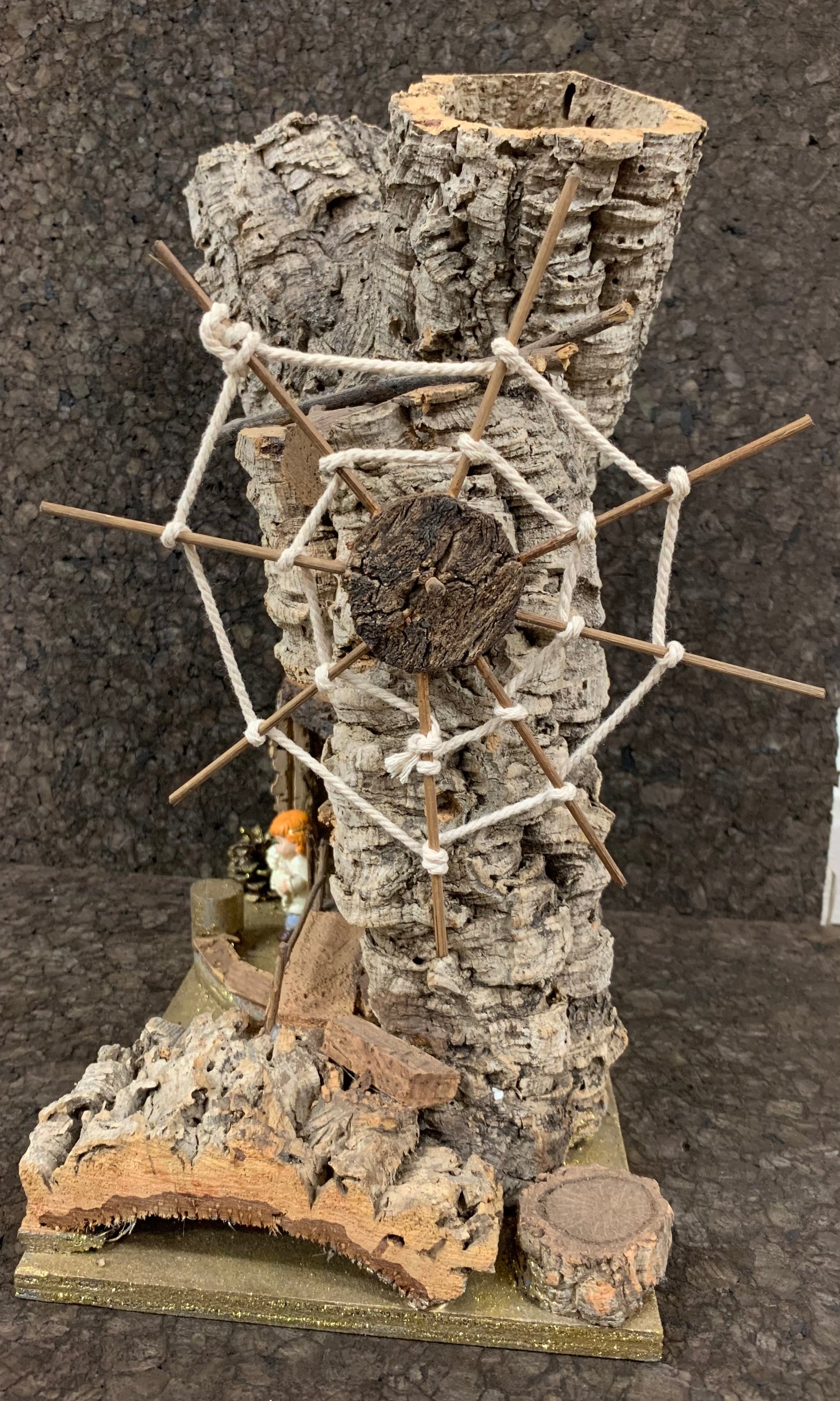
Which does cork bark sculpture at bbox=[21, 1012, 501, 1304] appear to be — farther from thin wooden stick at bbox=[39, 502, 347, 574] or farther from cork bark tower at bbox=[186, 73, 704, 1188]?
thin wooden stick at bbox=[39, 502, 347, 574]

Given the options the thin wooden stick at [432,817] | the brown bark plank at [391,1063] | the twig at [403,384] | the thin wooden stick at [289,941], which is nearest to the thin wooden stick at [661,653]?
the thin wooden stick at [432,817]

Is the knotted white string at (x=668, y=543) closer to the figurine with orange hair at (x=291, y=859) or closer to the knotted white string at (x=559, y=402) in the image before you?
the knotted white string at (x=559, y=402)

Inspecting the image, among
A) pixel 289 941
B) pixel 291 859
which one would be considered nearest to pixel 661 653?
pixel 289 941

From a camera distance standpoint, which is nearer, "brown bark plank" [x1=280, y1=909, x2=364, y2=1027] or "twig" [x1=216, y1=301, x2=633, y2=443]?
"twig" [x1=216, y1=301, x2=633, y2=443]

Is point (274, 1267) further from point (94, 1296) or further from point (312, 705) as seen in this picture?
point (312, 705)

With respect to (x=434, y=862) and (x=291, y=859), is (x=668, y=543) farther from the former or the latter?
(x=291, y=859)

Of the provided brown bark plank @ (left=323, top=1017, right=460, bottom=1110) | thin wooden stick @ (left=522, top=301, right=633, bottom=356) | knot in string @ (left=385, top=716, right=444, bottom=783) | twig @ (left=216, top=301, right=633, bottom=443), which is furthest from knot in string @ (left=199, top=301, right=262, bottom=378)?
brown bark plank @ (left=323, top=1017, right=460, bottom=1110)

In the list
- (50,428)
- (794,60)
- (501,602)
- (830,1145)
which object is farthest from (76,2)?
(830,1145)

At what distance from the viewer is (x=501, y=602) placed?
113 cm

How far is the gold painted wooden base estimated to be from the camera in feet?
4.09

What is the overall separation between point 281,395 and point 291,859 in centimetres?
93

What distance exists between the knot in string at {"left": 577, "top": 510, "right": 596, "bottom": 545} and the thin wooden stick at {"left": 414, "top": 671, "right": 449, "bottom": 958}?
0.20 m

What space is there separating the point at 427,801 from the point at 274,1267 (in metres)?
0.55

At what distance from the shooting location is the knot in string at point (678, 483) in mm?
1097
